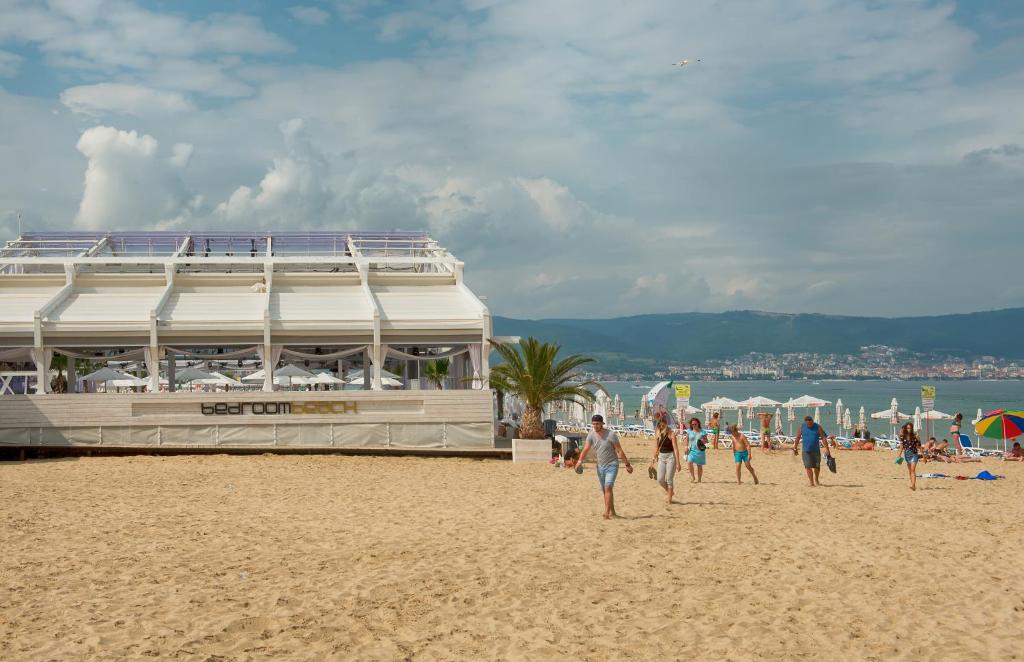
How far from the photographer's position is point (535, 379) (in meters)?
25.4

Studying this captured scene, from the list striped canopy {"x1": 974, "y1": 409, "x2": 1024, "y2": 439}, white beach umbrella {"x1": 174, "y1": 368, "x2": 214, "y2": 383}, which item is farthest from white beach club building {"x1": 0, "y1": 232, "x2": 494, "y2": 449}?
striped canopy {"x1": 974, "y1": 409, "x2": 1024, "y2": 439}

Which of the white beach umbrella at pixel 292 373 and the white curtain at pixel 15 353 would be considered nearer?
the white curtain at pixel 15 353

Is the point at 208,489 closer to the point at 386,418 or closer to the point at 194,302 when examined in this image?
the point at 386,418

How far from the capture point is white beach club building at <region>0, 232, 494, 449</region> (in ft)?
78.8

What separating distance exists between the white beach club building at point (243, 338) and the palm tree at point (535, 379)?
1028mm

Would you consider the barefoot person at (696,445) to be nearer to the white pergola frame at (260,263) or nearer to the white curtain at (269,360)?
the white pergola frame at (260,263)

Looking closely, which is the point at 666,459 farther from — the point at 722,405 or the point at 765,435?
the point at 722,405

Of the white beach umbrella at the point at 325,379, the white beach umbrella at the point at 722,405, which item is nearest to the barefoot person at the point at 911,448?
the white beach umbrella at the point at 325,379

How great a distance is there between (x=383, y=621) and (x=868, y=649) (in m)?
3.93

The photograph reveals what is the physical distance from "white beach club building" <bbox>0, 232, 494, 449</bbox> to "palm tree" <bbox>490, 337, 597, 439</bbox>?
103cm

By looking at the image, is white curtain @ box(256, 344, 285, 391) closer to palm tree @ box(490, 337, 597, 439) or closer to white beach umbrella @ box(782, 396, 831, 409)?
palm tree @ box(490, 337, 597, 439)

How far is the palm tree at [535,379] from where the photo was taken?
82.4ft

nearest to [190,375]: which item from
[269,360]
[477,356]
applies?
[269,360]

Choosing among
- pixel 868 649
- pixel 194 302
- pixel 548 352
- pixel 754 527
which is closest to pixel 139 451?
pixel 194 302
